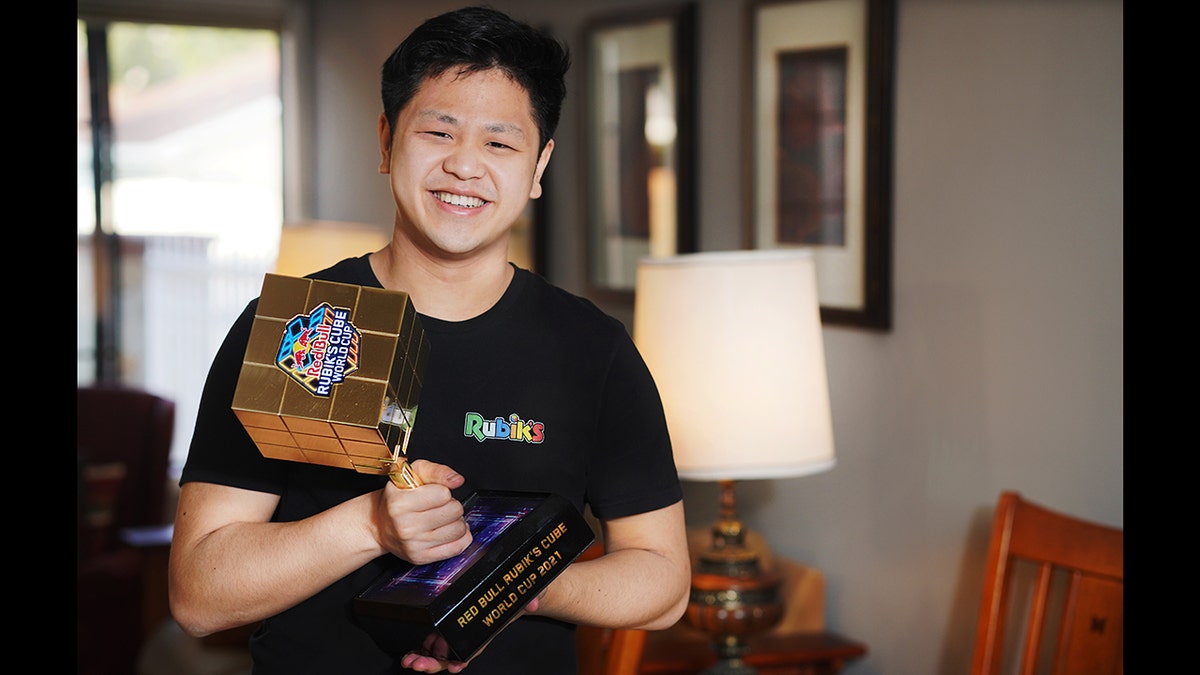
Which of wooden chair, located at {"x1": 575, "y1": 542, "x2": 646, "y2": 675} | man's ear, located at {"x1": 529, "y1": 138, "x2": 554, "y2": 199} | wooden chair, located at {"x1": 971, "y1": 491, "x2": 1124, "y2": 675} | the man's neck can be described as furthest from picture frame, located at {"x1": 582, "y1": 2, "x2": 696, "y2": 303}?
the man's neck

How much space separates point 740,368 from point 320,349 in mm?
1250

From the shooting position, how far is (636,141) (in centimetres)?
328

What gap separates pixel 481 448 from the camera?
135cm

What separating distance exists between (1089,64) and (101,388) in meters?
3.82

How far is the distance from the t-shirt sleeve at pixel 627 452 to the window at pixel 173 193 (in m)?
4.31

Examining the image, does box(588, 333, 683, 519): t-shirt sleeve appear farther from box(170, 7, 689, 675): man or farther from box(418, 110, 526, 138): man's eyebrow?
box(418, 110, 526, 138): man's eyebrow

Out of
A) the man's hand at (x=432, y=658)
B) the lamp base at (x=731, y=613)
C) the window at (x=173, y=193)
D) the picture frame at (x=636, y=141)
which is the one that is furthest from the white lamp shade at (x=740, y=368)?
the window at (x=173, y=193)

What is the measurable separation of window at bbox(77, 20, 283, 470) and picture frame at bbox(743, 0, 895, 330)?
10.5 ft

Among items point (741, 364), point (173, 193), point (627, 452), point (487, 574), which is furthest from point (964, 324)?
point (173, 193)

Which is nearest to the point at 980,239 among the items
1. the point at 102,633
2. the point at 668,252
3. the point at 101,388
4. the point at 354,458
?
the point at 668,252

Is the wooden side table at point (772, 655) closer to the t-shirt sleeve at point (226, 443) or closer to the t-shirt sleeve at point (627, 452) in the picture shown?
the t-shirt sleeve at point (627, 452)

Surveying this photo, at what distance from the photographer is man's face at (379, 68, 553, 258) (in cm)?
133

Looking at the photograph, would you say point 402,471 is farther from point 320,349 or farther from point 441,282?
point 441,282
